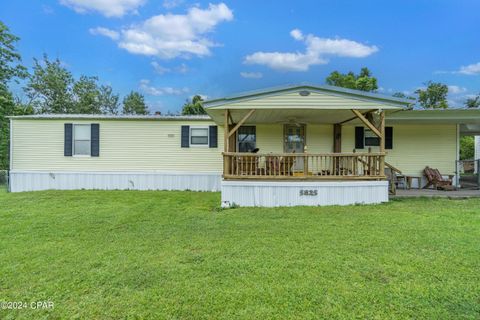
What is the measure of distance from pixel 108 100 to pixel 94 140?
79.0 feet

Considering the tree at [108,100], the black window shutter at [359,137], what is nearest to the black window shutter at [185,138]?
the black window shutter at [359,137]

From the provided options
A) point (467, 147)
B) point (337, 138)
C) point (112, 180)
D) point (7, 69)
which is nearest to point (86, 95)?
point (7, 69)

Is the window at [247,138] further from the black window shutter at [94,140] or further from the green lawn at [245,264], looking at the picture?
the black window shutter at [94,140]

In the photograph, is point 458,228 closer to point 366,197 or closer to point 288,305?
point 366,197

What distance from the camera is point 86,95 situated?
26891 millimetres

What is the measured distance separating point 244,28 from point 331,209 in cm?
1581

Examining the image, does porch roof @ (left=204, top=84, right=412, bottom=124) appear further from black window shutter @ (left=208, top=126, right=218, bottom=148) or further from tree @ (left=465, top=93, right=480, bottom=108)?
tree @ (left=465, top=93, right=480, bottom=108)

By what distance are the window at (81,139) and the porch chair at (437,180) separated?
42.4ft

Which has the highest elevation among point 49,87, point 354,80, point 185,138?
point 354,80

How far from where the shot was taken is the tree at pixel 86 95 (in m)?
26.2

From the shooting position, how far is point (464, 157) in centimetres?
2397

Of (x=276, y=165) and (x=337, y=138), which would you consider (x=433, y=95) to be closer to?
(x=337, y=138)

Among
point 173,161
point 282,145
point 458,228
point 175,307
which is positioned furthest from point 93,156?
point 458,228

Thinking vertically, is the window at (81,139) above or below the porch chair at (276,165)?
above
